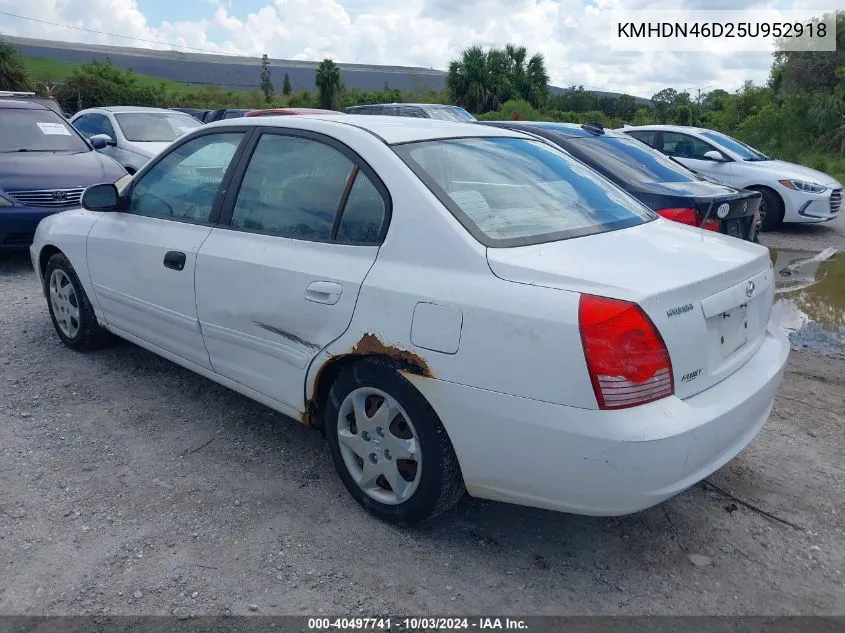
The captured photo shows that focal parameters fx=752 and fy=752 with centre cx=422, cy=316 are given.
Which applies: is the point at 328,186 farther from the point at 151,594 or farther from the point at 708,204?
the point at 708,204

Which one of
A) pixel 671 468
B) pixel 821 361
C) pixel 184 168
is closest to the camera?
pixel 671 468

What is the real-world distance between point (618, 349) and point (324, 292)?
48.8 inches

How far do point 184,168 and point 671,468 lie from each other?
3009mm

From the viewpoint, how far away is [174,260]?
384 cm

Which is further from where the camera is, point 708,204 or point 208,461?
point 708,204

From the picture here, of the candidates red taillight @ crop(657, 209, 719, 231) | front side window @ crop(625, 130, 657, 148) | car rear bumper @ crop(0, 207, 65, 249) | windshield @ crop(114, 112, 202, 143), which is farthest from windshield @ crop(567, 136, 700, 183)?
windshield @ crop(114, 112, 202, 143)

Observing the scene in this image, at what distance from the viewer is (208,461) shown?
3664mm

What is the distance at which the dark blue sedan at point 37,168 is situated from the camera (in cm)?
713

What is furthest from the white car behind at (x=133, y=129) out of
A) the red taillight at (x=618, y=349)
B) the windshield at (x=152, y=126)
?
the red taillight at (x=618, y=349)

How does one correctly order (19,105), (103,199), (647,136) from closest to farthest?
(103,199), (19,105), (647,136)

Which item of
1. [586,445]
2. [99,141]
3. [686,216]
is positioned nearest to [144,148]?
[99,141]

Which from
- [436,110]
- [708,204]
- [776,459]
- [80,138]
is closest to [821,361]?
[708,204]

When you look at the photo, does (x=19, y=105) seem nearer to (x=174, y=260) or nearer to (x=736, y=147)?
(x=174, y=260)

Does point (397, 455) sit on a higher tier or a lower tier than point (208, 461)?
higher
